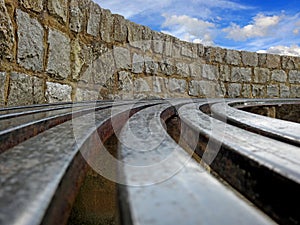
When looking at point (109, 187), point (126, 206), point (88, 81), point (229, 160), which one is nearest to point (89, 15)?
point (88, 81)

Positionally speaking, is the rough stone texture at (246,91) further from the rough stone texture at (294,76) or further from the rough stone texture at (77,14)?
the rough stone texture at (77,14)

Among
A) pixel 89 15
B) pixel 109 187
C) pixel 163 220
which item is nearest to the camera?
pixel 163 220

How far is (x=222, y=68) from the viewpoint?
151 inches

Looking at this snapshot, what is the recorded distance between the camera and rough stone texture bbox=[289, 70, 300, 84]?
14.2 ft

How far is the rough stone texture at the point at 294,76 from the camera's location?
4328 mm

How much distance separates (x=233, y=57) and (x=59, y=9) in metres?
2.80

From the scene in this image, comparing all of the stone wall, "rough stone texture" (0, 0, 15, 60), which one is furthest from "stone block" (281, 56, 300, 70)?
"rough stone texture" (0, 0, 15, 60)

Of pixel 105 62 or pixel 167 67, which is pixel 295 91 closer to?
pixel 167 67

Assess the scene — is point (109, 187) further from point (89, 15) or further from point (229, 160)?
point (89, 15)

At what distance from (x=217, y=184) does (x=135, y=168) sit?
11 cm

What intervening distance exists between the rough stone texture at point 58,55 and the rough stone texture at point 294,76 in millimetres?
3667

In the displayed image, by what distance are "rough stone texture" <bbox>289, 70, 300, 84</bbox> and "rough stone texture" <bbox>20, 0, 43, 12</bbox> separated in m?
3.90

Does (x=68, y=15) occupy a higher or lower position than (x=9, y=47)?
higher

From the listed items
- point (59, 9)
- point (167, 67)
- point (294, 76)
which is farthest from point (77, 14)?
point (294, 76)
